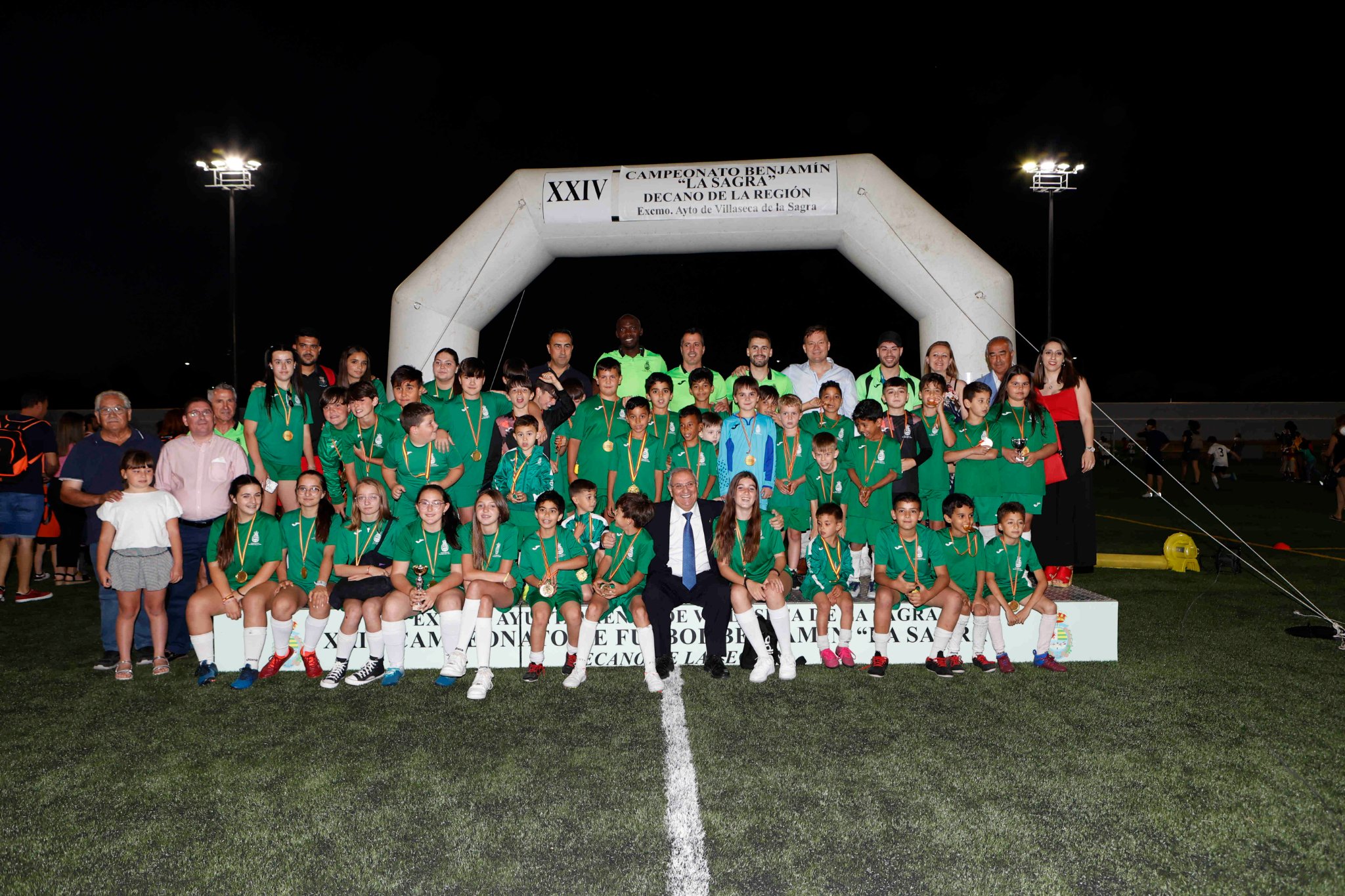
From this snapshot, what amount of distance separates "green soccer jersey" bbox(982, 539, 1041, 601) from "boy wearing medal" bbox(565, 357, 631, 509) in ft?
8.20

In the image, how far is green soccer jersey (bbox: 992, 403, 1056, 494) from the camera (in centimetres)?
535

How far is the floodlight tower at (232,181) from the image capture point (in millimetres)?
16281

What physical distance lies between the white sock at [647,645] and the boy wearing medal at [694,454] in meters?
1.08

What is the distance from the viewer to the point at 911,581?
4922 mm

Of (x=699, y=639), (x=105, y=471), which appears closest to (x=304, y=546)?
(x=105, y=471)

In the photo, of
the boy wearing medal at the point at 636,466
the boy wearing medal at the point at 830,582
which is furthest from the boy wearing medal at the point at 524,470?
the boy wearing medal at the point at 830,582

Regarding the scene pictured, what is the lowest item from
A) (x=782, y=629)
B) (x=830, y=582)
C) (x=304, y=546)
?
(x=782, y=629)

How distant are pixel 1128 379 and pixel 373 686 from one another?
2065 inches

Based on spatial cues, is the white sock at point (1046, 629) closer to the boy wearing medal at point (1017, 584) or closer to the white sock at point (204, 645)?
the boy wearing medal at point (1017, 584)

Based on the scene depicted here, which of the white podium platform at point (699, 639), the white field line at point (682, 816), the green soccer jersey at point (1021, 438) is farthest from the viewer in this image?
the green soccer jersey at point (1021, 438)

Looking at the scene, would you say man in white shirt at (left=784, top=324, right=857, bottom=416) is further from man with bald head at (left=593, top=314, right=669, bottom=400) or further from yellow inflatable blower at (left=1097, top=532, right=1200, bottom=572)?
yellow inflatable blower at (left=1097, top=532, right=1200, bottom=572)

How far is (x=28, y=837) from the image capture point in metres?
2.88

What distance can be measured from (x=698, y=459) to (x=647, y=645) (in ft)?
4.65

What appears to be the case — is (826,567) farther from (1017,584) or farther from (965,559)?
(1017,584)
